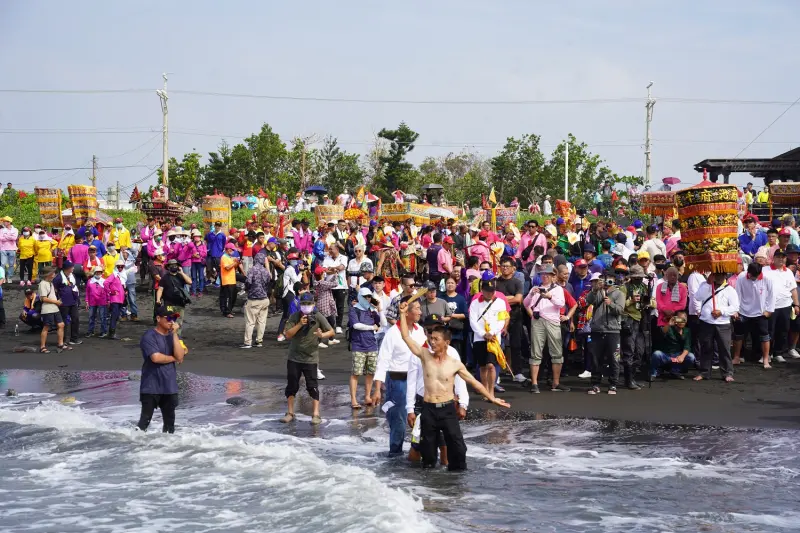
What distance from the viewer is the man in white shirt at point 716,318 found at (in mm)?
14406

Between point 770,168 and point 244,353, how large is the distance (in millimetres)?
22713

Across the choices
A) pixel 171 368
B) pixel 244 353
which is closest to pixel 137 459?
pixel 171 368

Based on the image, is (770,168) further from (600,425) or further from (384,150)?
(384,150)

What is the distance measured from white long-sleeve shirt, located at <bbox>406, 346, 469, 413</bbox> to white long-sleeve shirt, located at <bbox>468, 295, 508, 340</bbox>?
10.3ft

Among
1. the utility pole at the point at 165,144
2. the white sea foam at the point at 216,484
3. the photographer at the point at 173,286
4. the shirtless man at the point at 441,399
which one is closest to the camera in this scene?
the white sea foam at the point at 216,484

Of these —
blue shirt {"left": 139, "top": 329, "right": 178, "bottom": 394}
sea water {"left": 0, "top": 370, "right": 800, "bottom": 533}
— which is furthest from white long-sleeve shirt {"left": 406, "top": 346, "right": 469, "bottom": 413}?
blue shirt {"left": 139, "top": 329, "right": 178, "bottom": 394}

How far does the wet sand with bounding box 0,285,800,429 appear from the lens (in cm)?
1270

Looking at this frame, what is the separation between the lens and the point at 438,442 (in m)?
9.88

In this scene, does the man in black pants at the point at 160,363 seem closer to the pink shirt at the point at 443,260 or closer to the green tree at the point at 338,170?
the pink shirt at the point at 443,260

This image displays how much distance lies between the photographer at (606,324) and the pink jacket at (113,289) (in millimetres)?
10522

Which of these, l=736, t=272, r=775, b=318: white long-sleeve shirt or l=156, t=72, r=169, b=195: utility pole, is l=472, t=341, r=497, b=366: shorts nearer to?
l=736, t=272, r=775, b=318: white long-sleeve shirt

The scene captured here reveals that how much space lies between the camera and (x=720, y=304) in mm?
14438

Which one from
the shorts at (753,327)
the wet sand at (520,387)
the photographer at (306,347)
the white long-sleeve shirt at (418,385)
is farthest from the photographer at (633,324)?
the white long-sleeve shirt at (418,385)

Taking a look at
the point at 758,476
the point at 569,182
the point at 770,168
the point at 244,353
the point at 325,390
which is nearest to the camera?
the point at 758,476
